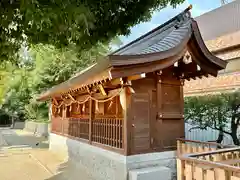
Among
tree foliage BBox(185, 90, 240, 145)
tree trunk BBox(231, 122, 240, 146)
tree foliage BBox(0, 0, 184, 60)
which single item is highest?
tree foliage BBox(0, 0, 184, 60)

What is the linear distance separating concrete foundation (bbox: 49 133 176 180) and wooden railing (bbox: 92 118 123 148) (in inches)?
9.8

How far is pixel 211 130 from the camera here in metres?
9.28

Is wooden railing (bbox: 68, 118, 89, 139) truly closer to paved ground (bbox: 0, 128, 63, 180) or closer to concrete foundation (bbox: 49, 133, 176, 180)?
concrete foundation (bbox: 49, 133, 176, 180)

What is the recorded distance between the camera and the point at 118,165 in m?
5.17

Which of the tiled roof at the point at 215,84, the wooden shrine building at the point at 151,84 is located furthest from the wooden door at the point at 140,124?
the tiled roof at the point at 215,84

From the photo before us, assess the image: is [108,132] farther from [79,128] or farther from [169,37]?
[169,37]

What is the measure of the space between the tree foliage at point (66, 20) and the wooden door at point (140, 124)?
1.59 metres

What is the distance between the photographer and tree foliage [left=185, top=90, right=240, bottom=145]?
823 cm

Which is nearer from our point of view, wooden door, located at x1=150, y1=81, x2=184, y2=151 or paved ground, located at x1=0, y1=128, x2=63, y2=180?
wooden door, located at x1=150, y1=81, x2=184, y2=151

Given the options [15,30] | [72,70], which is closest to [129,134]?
[15,30]

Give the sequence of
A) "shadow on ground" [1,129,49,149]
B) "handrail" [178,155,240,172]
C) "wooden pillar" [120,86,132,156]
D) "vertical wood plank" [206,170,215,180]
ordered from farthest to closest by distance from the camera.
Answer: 1. "shadow on ground" [1,129,49,149]
2. "wooden pillar" [120,86,132,156]
3. "vertical wood plank" [206,170,215,180]
4. "handrail" [178,155,240,172]

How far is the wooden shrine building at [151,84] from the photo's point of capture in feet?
15.0

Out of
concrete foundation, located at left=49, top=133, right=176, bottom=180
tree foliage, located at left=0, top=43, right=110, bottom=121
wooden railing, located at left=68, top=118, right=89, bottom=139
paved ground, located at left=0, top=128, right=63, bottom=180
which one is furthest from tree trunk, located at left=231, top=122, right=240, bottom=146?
tree foliage, located at left=0, top=43, right=110, bottom=121

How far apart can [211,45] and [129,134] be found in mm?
7649
